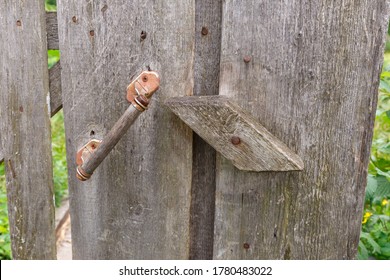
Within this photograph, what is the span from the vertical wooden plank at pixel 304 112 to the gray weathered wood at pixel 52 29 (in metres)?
0.50

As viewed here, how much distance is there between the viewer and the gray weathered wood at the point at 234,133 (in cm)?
109

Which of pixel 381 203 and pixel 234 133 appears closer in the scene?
pixel 234 133

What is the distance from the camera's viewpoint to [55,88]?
4.26 ft

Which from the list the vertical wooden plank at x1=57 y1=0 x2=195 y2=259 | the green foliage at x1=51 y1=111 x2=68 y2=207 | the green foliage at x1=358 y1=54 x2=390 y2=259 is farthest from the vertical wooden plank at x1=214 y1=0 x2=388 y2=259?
the green foliage at x1=51 y1=111 x2=68 y2=207

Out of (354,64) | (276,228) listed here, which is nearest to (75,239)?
(276,228)

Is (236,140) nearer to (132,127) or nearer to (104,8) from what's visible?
(132,127)

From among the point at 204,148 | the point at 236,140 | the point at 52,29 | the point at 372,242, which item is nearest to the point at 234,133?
the point at 236,140

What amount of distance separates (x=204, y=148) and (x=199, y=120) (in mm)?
149

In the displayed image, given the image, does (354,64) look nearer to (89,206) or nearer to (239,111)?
(239,111)

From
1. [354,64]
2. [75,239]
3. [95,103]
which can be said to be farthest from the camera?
[75,239]

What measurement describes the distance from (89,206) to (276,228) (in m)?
0.56

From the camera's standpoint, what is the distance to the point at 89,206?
131cm

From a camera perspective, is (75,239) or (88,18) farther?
(75,239)

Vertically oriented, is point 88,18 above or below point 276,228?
above
